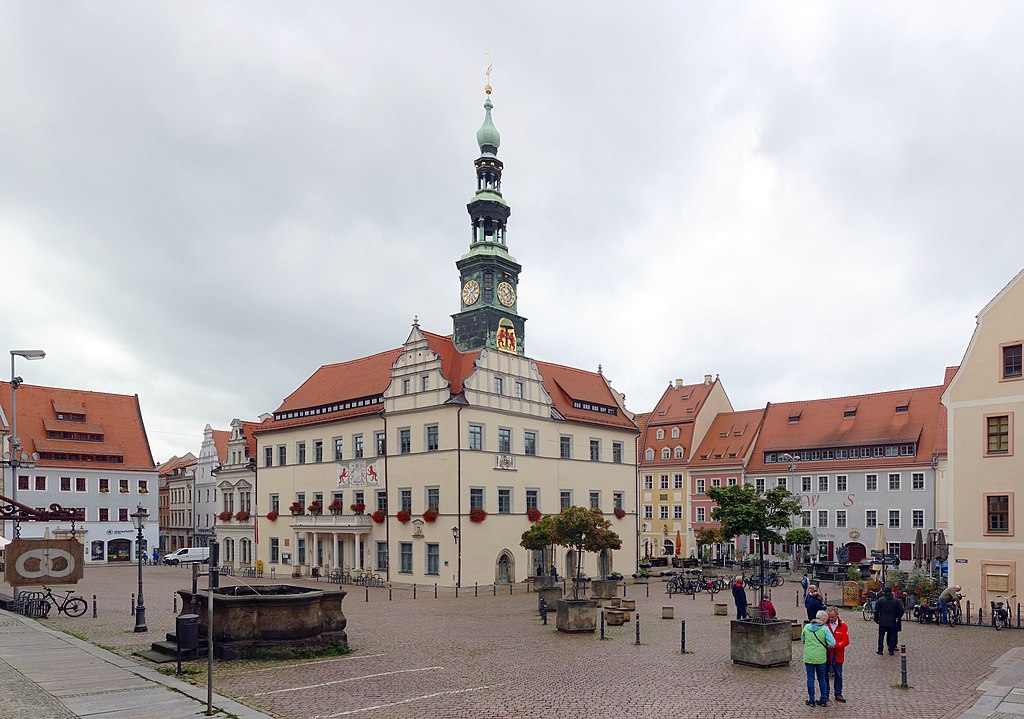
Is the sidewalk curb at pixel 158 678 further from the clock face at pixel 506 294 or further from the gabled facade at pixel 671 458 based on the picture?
the gabled facade at pixel 671 458

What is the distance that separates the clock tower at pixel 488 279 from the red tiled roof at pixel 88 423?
112 feet

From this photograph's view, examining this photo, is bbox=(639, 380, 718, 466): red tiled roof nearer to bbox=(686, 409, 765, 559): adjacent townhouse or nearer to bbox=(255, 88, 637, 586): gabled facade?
bbox=(686, 409, 765, 559): adjacent townhouse

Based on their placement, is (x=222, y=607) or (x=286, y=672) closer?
(x=286, y=672)

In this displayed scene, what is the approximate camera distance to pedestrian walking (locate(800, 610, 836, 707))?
16109 mm

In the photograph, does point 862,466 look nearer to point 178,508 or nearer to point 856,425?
point 856,425

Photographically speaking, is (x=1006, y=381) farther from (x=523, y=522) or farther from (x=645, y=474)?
(x=645, y=474)

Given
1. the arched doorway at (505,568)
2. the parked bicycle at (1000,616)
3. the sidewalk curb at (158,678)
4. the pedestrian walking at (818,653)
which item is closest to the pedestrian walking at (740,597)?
the parked bicycle at (1000,616)

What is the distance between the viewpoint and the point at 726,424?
78.8 meters

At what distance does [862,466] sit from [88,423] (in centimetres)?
6482

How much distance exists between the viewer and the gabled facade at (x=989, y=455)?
31578 mm

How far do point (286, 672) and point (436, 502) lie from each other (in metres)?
29.6

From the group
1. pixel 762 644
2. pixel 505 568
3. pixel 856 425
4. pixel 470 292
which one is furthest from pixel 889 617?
pixel 856 425

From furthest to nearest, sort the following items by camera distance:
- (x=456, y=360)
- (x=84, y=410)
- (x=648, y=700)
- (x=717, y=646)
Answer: (x=84, y=410), (x=456, y=360), (x=717, y=646), (x=648, y=700)

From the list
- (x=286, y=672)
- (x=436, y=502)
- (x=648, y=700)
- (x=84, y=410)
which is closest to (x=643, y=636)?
(x=648, y=700)
